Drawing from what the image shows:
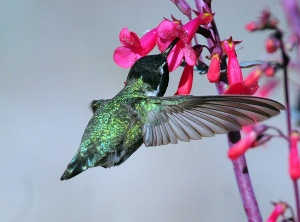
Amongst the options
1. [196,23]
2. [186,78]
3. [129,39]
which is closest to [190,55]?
[196,23]

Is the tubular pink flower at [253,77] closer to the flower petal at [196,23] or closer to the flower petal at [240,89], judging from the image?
the flower petal at [240,89]

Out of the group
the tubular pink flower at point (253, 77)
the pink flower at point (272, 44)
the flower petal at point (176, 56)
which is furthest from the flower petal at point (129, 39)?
the pink flower at point (272, 44)

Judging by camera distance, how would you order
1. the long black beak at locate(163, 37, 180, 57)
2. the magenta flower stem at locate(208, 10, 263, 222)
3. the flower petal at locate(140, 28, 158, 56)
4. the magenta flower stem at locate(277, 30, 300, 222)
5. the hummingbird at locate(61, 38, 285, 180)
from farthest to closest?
1. the flower petal at locate(140, 28, 158, 56)
2. the long black beak at locate(163, 37, 180, 57)
3. the hummingbird at locate(61, 38, 285, 180)
4. the magenta flower stem at locate(208, 10, 263, 222)
5. the magenta flower stem at locate(277, 30, 300, 222)

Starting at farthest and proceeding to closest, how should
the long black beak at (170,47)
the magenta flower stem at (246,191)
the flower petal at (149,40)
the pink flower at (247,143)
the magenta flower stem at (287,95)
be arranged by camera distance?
the flower petal at (149,40), the long black beak at (170,47), the magenta flower stem at (246,191), the pink flower at (247,143), the magenta flower stem at (287,95)

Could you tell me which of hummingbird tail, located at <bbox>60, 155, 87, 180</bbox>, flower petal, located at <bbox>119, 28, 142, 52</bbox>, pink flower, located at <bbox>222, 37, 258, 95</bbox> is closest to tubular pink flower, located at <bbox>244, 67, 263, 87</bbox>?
pink flower, located at <bbox>222, 37, 258, 95</bbox>

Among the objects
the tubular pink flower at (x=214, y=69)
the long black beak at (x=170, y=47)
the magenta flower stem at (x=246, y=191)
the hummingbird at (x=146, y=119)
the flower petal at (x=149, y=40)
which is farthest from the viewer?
the flower petal at (x=149, y=40)

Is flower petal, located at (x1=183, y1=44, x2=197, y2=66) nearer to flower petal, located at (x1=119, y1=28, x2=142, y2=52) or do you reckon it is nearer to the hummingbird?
the hummingbird
